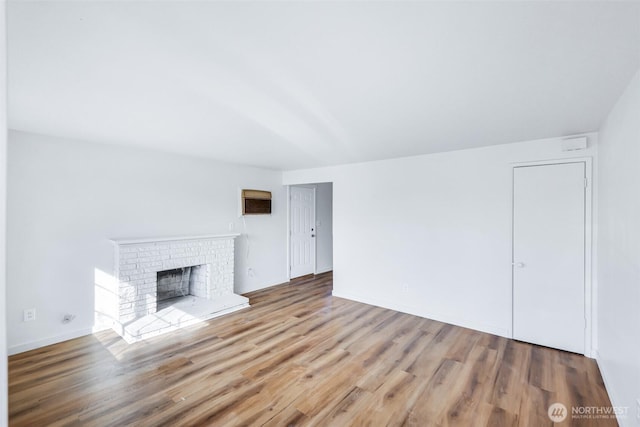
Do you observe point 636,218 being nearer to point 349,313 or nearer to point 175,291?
point 349,313

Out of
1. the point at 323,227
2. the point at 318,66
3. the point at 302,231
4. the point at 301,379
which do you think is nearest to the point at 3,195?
the point at 318,66

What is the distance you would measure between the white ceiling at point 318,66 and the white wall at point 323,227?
4.00 meters

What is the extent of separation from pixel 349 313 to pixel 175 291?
2.81 metres

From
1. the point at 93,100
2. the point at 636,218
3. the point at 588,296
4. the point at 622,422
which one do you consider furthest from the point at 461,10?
the point at 588,296

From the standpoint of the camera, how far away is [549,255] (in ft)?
10.5

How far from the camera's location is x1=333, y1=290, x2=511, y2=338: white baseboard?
139 inches

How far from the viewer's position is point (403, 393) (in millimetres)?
2379

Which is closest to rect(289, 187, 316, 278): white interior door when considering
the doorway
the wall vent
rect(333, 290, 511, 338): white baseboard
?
the doorway

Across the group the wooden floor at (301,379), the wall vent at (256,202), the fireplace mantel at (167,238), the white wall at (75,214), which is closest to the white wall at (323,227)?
the wall vent at (256,202)

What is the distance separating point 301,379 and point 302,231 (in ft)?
13.1

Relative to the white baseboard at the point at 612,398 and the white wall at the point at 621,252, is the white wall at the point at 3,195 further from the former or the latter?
the white baseboard at the point at 612,398

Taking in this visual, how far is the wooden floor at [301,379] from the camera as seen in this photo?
2.12 metres

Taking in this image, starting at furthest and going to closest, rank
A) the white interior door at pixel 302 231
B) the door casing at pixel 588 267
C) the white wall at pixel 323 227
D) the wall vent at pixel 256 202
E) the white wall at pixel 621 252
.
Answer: the white wall at pixel 323 227, the white interior door at pixel 302 231, the wall vent at pixel 256 202, the door casing at pixel 588 267, the white wall at pixel 621 252

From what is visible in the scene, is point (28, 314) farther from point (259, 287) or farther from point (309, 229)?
point (309, 229)
